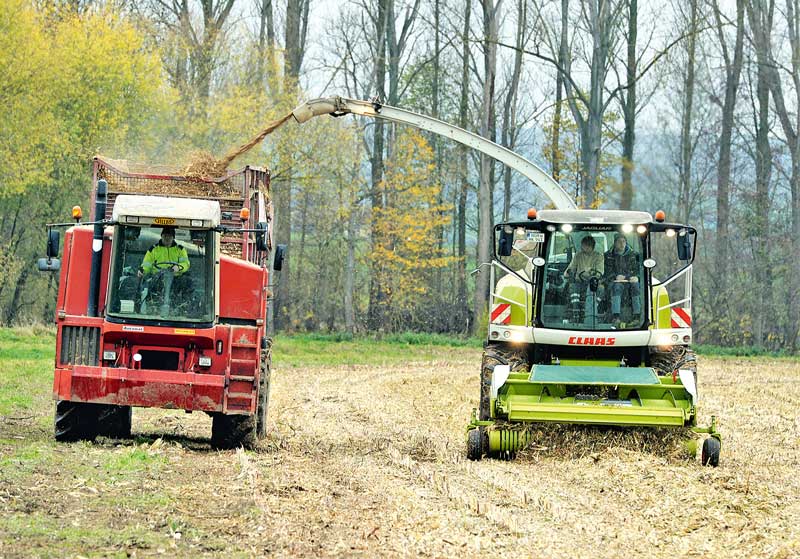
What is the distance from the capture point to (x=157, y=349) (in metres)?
12.1

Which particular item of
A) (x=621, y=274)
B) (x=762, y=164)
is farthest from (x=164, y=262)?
(x=762, y=164)

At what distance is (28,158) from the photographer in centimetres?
3195

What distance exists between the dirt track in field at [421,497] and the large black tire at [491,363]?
0.65 m

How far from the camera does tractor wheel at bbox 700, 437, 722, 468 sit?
11.1m

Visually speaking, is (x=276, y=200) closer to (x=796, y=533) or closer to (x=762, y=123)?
(x=762, y=123)

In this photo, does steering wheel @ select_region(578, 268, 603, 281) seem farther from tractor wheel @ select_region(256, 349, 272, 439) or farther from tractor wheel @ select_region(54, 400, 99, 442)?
tractor wheel @ select_region(54, 400, 99, 442)

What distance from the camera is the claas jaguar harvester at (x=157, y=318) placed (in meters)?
11.8

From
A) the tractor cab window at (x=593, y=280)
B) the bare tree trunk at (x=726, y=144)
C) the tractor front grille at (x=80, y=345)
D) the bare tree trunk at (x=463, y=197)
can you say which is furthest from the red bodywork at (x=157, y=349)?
the bare tree trunk at (x=726, y=144)

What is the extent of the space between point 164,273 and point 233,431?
183 cm

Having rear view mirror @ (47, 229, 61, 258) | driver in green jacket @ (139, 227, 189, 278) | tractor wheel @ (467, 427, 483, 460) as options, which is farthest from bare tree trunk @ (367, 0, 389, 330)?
tractor wheel @ (467, 427, 483, 460)

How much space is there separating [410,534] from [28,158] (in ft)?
87.6

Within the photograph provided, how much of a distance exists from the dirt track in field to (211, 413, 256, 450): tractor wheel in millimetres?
303

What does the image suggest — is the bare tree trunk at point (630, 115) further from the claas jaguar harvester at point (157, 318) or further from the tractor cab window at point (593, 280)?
the claas jaguar harvester at point (157, 318)

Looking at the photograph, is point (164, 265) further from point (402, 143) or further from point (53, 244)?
point (402, 143)
